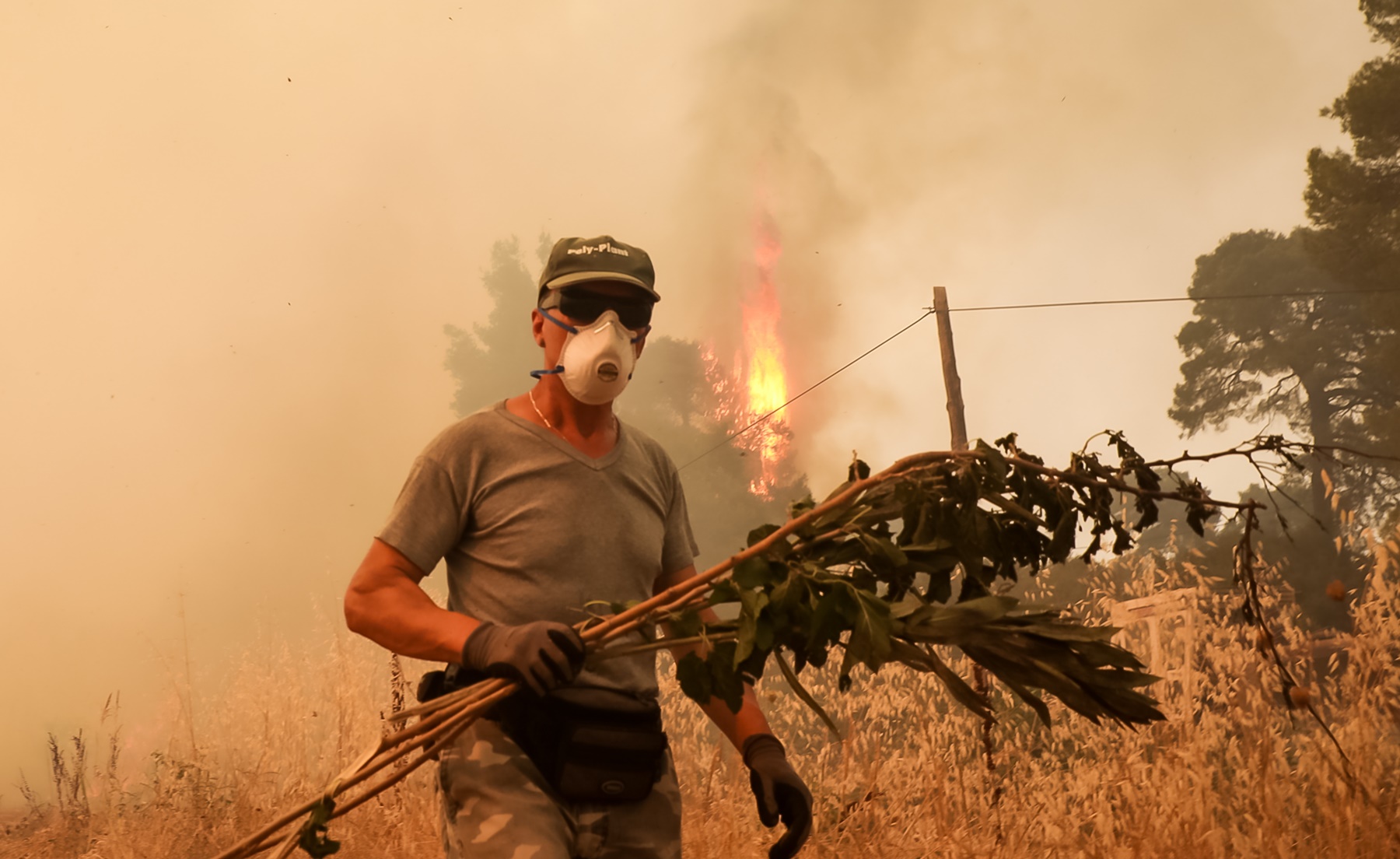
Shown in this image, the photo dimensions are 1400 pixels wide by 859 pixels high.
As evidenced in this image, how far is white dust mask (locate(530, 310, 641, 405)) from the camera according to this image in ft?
7.64

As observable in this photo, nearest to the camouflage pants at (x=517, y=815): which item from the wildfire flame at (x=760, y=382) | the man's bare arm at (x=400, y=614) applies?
the man's bare arm at (x=400, y=614)

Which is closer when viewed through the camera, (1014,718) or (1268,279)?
(1014,718)

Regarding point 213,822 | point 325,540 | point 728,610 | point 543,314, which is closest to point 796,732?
point 728,610

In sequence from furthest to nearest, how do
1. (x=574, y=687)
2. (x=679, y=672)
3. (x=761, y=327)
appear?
(x=761, y=327) < (x=574, y=687) < (x=679, y=672)

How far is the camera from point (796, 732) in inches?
618

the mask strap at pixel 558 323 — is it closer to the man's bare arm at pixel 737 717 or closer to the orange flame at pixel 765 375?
the man's bare arm at pixel 737 717

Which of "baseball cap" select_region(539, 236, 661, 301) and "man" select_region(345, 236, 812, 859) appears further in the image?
"baseball cap" select_region(539, 236, 661, 301)

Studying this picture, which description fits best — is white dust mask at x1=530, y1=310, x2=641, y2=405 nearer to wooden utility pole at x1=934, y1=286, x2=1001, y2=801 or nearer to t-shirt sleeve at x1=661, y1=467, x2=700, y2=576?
t-shirt sleeve at x1=661, y1=467, x2=700, y2=576

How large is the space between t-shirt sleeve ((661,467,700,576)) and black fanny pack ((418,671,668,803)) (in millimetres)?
485

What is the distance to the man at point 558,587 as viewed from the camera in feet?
6.30

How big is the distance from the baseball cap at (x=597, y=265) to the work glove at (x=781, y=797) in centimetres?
115

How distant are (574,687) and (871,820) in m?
2.59

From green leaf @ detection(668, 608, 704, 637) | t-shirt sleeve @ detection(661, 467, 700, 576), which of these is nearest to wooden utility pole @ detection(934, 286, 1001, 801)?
t-shirt sleeve @ detection(661, 467, 700, 576)

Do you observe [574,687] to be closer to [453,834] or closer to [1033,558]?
[453,834]
